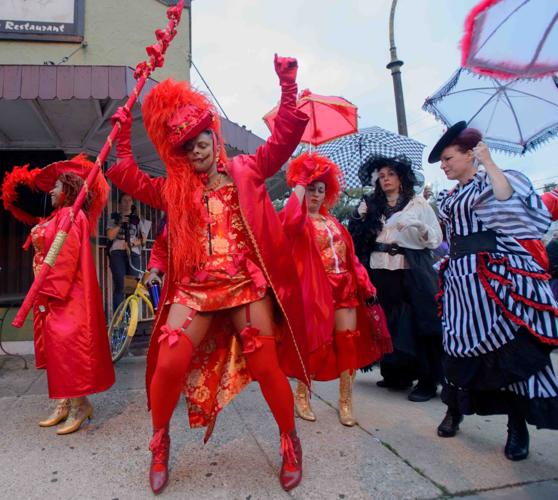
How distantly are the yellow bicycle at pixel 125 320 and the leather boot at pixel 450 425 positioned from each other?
3.11 metres

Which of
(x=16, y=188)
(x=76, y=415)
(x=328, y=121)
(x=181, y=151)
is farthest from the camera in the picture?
(x=328, y=121)

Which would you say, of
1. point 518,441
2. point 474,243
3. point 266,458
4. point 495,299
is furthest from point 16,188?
point 518,441

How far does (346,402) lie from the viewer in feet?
10.1

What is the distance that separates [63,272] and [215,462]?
5.19ft

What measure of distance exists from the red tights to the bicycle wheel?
2.53 meters

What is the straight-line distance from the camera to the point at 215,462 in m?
2.37

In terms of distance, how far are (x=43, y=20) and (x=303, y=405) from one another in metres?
6.33

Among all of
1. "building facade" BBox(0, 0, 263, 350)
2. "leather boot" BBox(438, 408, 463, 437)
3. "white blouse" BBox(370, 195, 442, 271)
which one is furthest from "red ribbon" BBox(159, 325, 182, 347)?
"building facade" BBox(0, 0, 263, 350)

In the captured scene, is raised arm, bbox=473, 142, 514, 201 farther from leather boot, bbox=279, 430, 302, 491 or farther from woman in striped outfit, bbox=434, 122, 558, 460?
leather boot, bbox=279, 430, 302, 491

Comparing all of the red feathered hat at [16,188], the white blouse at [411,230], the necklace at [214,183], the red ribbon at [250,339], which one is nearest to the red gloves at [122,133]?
the necklace at [214,183]

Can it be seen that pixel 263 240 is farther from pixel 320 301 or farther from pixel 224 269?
pixel 320 301

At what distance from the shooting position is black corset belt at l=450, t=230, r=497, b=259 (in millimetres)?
2504

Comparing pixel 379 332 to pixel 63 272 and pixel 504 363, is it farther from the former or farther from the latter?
pixel 63 272

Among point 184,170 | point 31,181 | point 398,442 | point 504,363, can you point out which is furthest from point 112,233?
point 504,363
